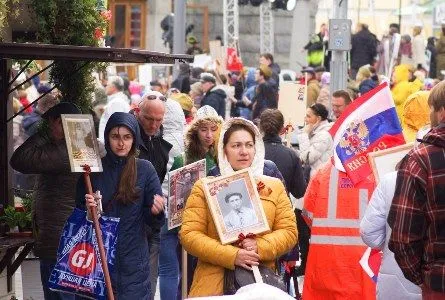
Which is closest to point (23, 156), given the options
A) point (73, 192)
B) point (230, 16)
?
point (73, 192)

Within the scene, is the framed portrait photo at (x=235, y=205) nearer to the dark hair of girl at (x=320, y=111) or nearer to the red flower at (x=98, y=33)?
the red flower at (x=98, y=33)

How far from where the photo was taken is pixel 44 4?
9930mm

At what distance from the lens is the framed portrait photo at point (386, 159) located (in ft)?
31.3

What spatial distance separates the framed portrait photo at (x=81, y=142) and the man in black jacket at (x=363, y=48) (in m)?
21.7

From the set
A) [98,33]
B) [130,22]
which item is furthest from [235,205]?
[130,22]

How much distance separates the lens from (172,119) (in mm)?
12836

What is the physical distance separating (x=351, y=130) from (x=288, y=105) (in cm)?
705

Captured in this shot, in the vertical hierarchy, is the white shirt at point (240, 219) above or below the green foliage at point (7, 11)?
below

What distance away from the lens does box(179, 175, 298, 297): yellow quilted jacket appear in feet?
27.8

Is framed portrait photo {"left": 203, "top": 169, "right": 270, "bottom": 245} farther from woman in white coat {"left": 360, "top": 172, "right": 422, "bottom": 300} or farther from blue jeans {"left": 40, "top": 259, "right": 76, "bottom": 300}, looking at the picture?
blue jeans {"left": 40, "top": 259, "right": 76, "bottom": 300}

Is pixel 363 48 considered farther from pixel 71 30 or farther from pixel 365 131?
pixel 71 30

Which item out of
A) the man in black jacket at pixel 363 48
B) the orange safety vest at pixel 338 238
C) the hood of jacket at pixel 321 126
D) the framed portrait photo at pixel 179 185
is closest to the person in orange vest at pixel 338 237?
the orange safety vest at pixel 338 238

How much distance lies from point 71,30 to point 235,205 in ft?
7.19

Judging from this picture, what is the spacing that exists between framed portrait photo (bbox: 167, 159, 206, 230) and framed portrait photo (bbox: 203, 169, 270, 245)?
92.4 inches
